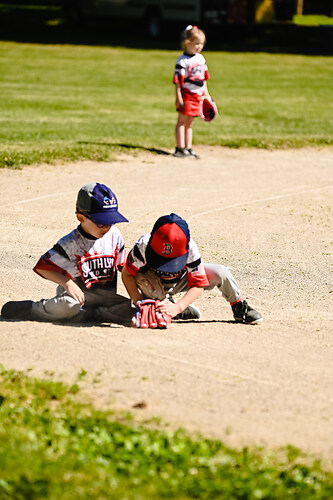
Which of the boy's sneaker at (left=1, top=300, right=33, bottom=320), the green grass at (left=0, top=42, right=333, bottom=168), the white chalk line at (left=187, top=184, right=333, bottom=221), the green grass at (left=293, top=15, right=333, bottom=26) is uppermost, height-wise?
the green grass at (left=293, top=15, right=333, bottom=26)

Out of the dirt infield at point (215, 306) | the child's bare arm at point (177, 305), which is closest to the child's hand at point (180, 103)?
the dirt infield at point (215, 306)

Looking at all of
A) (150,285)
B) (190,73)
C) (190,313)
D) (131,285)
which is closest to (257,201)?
(190,73)

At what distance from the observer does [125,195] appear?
10648mm

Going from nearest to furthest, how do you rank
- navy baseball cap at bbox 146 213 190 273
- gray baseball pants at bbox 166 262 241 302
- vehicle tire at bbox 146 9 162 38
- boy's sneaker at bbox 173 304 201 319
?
navy baseball cap at bbox 146 213 190 273 → gray baseball pants at bbox 166 262 241 302 → boy's sneaker at bbox 173 304 201 319 → vehicle tire at bbox 146 9 162 38

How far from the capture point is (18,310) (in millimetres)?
6238

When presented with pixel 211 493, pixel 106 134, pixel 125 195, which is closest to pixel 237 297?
pixel 211 493

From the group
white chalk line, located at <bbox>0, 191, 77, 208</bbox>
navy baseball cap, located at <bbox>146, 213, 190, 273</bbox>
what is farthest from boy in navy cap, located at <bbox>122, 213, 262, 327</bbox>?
white chalk line, located at <bbox>0, 191, 77, 208</bbox>

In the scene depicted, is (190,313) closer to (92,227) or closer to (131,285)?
(131,285)

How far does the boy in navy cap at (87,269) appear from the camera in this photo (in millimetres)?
5910

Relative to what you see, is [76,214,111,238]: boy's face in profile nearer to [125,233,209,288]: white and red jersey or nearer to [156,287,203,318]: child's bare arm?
[125,233,209,288]: white and red jersey

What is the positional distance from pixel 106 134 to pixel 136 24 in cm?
2140

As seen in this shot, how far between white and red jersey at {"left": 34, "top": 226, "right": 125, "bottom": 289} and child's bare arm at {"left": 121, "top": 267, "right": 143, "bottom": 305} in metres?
0.15

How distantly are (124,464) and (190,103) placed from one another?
Answer: 9.56 m

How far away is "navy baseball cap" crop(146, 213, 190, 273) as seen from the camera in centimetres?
573
